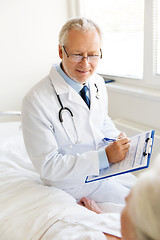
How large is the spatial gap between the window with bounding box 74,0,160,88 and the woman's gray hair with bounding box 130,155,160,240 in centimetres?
168

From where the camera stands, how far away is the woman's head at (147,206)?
0.56 m

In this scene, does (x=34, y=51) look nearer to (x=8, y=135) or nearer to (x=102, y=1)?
(x=102, y=1)

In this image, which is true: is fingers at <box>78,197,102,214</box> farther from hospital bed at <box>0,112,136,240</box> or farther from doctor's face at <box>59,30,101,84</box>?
doctor's face at <box>59,30,101,84</box>

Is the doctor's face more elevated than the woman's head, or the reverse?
the doctor's face

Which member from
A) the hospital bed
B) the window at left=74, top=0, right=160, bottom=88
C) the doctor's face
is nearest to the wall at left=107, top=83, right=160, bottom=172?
the window at left=74, top=0, right=160, bottom=88

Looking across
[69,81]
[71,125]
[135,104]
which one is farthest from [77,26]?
[135,104]

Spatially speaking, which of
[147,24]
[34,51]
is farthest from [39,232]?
[34,51]

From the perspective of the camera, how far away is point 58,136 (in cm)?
147

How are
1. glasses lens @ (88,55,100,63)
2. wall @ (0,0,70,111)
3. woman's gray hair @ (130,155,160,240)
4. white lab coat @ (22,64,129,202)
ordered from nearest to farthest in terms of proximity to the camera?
woman's gray hair @ (130,155,160,240) → white lab coat @ (22,64,129,202) → glasses lens @ (88,55,100,63) → wall @ (0,0,70,111)

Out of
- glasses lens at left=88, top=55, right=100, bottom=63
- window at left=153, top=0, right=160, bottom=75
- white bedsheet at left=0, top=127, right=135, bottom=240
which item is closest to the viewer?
white bedsheet at left=0, top=127, right=135, bottom=240

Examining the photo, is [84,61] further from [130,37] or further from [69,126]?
[130,37]

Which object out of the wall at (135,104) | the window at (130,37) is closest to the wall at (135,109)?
the wall at (135,104)

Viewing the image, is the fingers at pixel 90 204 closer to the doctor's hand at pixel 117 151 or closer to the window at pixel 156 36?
the doctor's hand at pixel 117 151

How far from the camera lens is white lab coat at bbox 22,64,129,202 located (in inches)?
54.5
